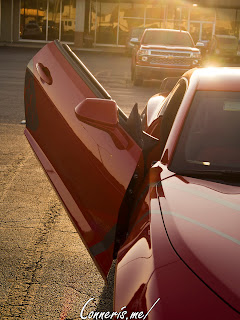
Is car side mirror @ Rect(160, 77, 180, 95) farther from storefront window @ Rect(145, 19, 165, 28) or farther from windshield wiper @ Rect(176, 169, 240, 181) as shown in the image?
storefront window @ Rect(145, 19, 165, 28)

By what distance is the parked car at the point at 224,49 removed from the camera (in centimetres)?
3847

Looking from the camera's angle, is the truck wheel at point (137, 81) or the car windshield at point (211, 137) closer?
the car windshield at point (211, 137)

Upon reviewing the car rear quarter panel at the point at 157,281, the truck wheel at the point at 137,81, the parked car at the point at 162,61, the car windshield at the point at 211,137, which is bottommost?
the truck wheel at the point at 137,81

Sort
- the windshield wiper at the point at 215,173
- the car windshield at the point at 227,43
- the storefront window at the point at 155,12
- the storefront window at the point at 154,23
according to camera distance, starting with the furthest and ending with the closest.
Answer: the storefront window at the point at 154,23 → the storefront window at the point at 155,12 → the car windshield at the point at 227,43 → the windshield wiper at the point at 215,173

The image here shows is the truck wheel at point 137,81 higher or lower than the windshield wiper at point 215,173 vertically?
lower

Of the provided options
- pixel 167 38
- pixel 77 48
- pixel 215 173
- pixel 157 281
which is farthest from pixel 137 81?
pixel 77 48

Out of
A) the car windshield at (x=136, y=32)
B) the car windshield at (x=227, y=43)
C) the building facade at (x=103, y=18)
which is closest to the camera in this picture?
the car windshield at (x=136, y=32)

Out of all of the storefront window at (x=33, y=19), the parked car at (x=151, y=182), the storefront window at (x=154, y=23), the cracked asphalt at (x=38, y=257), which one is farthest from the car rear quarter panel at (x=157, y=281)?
the storefront window at (x=154, y=23)

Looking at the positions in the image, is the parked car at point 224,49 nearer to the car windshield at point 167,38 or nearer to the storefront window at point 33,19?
the storefront window at point 33,19

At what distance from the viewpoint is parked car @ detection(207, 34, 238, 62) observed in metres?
38.5

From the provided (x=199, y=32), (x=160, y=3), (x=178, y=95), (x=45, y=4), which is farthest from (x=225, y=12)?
(x=178, y=95)

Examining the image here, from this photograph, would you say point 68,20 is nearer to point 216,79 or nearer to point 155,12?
point 155,12

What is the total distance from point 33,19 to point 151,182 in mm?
45814

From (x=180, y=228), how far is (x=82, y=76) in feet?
5.76
